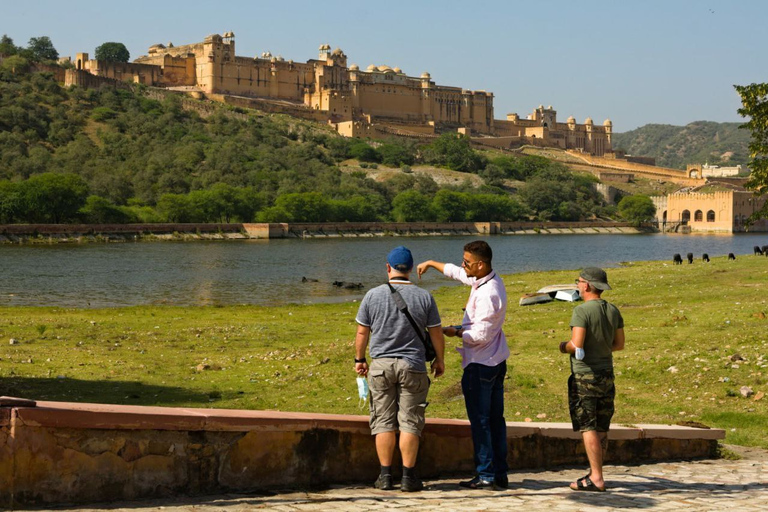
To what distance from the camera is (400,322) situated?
20.8 feet

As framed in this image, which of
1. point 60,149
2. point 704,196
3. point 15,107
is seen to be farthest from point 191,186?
point 704,196

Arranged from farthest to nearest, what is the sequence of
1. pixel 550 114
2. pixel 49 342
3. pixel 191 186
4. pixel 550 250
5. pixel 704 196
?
pixel 550 114 < pixel 704 196 < pixel 191 186 < pixel 550 250 < pixel 49 342

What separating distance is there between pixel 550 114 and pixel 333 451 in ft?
474

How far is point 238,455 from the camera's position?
19.8ft

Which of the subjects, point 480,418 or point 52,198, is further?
point 52,198

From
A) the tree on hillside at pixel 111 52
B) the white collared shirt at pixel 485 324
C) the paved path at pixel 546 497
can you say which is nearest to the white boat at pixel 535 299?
the paved path at pixel 546 497

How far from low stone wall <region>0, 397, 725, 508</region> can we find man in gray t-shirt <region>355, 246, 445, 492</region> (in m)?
0.29

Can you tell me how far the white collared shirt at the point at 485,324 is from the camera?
648 cm

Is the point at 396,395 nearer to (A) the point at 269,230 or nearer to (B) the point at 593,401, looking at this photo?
(B) the point at 593,401

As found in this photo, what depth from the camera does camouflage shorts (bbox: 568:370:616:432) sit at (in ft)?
21.4

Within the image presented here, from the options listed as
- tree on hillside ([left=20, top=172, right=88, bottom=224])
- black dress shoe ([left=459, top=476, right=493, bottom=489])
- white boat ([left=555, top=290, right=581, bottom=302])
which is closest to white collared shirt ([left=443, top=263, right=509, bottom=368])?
black dress shoe ([left=459, top=476, right=493, bottom=489])

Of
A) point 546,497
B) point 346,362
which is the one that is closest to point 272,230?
point 346,362

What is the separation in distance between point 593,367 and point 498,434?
2.55 feet

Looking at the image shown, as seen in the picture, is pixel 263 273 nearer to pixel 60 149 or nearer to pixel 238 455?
pixel 238 455
